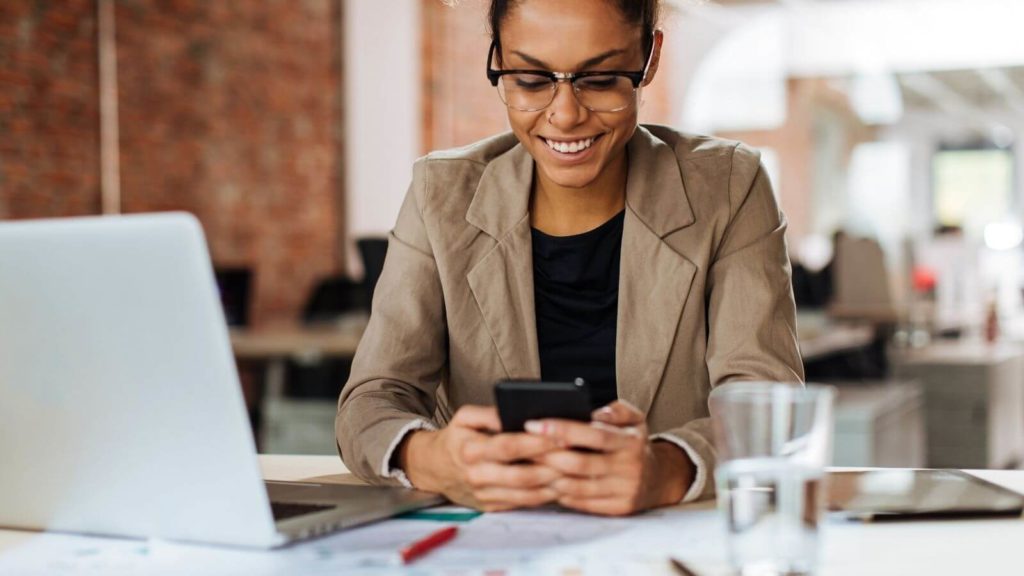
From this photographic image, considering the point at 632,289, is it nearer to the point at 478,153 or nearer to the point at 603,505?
the point at 478,153

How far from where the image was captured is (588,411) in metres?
1.03

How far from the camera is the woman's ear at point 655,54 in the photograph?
1.48m

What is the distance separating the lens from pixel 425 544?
0.92 m

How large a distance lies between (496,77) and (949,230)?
6.97 meters

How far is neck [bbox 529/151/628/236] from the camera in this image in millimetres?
1570

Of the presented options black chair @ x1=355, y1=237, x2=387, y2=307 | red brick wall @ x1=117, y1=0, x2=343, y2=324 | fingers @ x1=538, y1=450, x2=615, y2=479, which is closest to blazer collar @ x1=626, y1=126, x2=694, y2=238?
fingers @ x1=538, y1=450, x2=615, y2=479

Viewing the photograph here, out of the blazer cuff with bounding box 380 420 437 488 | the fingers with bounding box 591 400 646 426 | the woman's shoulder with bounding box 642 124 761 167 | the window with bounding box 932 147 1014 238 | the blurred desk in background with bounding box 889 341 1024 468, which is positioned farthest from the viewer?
the window with bounding box 932 147 1014 238

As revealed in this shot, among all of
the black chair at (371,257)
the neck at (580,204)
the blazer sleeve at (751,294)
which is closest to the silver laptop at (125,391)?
the blazer sleeve at (751,294)

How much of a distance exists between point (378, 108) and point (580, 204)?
5437 mm

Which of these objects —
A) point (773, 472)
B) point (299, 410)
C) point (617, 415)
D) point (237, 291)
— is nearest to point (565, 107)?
point (617, 415)

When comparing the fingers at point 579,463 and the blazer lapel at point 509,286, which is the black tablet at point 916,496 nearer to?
the fingers at point 579,463

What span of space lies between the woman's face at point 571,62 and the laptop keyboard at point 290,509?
0.57 m

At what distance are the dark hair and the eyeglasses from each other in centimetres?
8

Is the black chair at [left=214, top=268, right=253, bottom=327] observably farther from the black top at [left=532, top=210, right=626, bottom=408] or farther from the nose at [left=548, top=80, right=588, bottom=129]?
the nose at [left=548, top=80, right=588, bottom=129]
